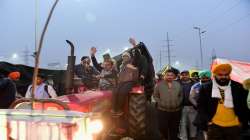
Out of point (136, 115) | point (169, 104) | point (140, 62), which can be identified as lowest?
point (136, 115)

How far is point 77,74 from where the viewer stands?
9555 mm

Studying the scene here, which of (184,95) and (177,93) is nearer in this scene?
(177,93)

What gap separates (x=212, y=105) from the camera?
19.9 feet

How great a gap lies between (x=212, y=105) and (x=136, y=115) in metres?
2.51

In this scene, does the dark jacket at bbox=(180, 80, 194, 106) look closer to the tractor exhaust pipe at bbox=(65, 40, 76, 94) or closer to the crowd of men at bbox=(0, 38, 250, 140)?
the crowd of men at bbox=(0, 38, 250, 140)

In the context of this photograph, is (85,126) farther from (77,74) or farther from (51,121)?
(77,74)

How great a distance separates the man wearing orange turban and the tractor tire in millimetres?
2305

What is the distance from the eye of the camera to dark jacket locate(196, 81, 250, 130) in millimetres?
5965

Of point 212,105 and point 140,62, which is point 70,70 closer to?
point 212,105

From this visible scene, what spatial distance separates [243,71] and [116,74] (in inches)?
100.0

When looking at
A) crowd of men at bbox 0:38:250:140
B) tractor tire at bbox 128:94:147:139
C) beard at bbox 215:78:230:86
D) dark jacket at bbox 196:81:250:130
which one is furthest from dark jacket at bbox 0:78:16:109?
beard at bbox 215:78:230:86

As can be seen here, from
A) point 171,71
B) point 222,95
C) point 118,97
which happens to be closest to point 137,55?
point 171,71

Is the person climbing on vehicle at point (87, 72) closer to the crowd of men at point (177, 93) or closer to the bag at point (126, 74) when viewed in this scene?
the crowd of men at point (177, 93)

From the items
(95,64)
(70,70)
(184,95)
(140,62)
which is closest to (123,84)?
(140,62)
